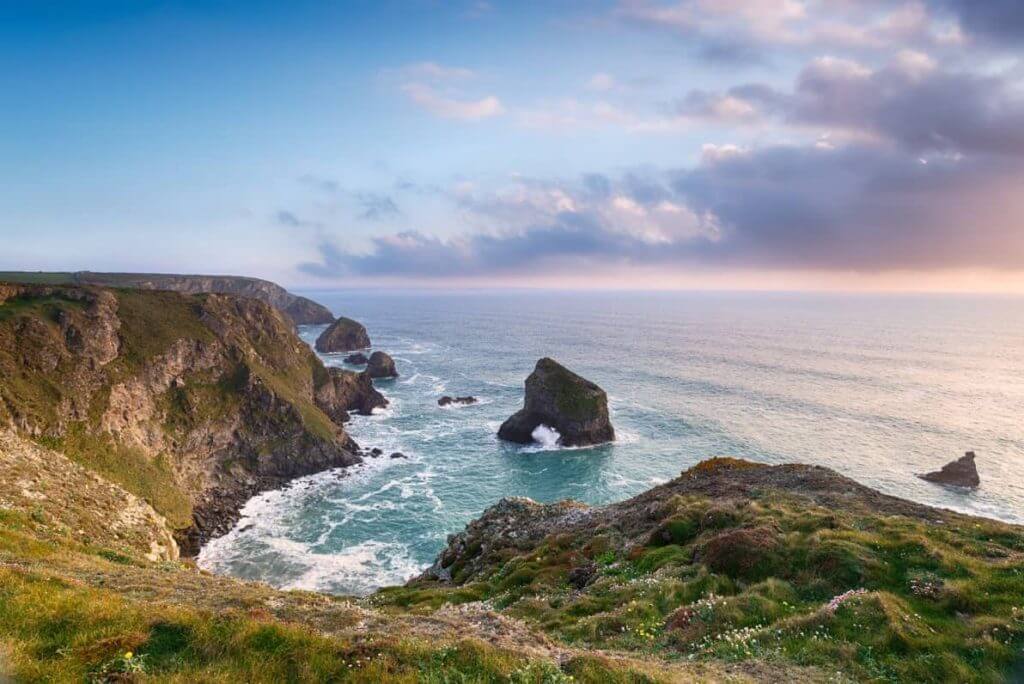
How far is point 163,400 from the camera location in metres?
71.7

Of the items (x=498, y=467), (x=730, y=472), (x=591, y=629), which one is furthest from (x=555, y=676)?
(x=498, y=467)

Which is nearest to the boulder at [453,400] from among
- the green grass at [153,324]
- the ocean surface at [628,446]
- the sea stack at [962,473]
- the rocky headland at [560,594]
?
the ocean surface at [628,446]

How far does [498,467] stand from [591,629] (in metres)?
63.3

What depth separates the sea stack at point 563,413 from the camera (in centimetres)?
8975

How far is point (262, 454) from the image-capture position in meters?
74.8

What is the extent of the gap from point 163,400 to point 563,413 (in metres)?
68.4

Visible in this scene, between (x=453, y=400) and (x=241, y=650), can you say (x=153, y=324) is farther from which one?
(x=241, y=650)

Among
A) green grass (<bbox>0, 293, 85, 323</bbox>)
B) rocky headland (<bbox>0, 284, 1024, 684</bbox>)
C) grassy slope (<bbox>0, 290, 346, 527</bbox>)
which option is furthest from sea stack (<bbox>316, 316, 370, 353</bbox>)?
rocky headland (<bbox>0, 284, 1024, 684</bbox>)

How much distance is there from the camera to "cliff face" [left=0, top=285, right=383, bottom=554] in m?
57.7

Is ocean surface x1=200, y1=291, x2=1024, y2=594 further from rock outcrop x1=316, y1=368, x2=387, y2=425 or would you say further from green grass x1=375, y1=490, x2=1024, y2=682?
green grass x1=375, y1=490, x2=1024, y2=682

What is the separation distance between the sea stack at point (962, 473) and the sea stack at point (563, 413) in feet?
166

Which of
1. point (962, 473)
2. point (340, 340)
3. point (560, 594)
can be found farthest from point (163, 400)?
point (340, 340)

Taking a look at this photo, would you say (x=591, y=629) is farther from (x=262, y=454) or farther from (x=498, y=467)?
(x=262, y=454)

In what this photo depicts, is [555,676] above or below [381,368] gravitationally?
above
